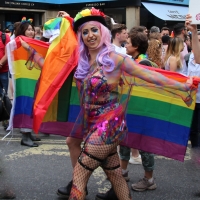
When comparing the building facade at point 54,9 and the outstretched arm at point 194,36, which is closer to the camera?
the outstretched arm at point 194,36

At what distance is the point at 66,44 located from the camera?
11.9 ft

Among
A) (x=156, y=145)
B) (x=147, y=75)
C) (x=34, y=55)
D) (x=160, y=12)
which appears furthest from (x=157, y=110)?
(x=160, y=12)

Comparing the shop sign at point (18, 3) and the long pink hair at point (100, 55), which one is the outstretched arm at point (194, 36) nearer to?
the long pink hair at point (100, 55)

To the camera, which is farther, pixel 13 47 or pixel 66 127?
pixel 13 47

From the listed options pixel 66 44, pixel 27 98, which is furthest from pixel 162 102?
pixel 27 98

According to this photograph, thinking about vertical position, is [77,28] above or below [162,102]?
above

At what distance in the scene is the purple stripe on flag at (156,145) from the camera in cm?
382

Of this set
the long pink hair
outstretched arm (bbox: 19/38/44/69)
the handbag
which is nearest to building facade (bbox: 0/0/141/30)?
outstretched arm (bbox: 19/38/44/69)

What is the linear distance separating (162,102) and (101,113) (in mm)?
854

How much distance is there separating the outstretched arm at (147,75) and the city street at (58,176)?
138 cm

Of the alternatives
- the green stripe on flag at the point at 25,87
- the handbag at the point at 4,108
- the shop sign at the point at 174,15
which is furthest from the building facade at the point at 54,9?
the handbag at the point at 4,108

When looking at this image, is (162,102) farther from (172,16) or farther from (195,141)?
(172,16)

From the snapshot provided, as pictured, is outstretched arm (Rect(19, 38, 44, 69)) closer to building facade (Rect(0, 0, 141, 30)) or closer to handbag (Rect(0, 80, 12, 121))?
handbag (Rect(0, 80, 12, 121))

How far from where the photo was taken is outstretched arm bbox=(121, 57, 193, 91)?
319 centimetres
